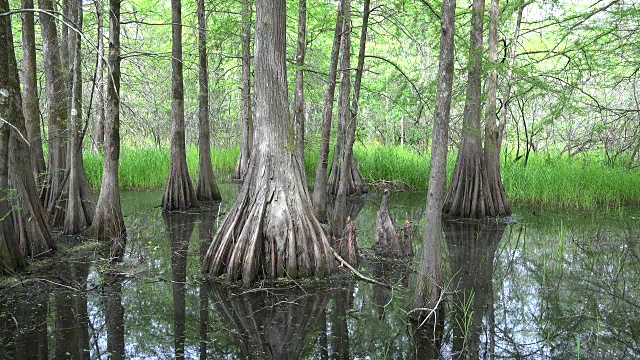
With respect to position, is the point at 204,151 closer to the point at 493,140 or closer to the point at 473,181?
the point at 473,181

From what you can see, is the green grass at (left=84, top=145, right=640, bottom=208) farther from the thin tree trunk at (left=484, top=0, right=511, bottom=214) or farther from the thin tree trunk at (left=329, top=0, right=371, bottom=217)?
the thin tree trunk at (left=329, top=0, right=371, bottom=217)

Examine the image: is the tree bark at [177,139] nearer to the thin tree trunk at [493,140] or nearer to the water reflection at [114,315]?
the water reflection at [114,315]

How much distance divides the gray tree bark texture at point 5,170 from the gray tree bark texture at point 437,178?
4140 millimetres

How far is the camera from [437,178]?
14.7ft

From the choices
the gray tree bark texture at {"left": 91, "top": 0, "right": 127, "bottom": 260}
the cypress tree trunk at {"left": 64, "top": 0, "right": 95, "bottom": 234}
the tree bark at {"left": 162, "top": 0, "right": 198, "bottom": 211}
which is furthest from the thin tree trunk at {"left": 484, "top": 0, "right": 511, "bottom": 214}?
the cypress tree trunk at {"left": 64, "top": 0, "right": 95, "bottom": 234}

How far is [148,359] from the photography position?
3.90 meters

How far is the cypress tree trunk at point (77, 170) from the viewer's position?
7281mm

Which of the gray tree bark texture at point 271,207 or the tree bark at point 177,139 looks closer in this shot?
the gray tree bark texture at point 271,207

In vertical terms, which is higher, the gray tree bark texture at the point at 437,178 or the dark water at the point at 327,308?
the gray tree bark texture at the point at 437,178

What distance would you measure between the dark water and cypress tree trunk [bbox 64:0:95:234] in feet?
1.81

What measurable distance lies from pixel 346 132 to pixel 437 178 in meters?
5.66

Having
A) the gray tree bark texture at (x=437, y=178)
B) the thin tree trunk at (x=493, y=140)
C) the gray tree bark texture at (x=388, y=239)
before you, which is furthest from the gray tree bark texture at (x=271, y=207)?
the thin tree trunk at (x=493, y=140)

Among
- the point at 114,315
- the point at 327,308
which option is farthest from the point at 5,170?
the point at 327,308

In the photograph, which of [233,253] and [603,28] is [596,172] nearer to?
[603,28]
